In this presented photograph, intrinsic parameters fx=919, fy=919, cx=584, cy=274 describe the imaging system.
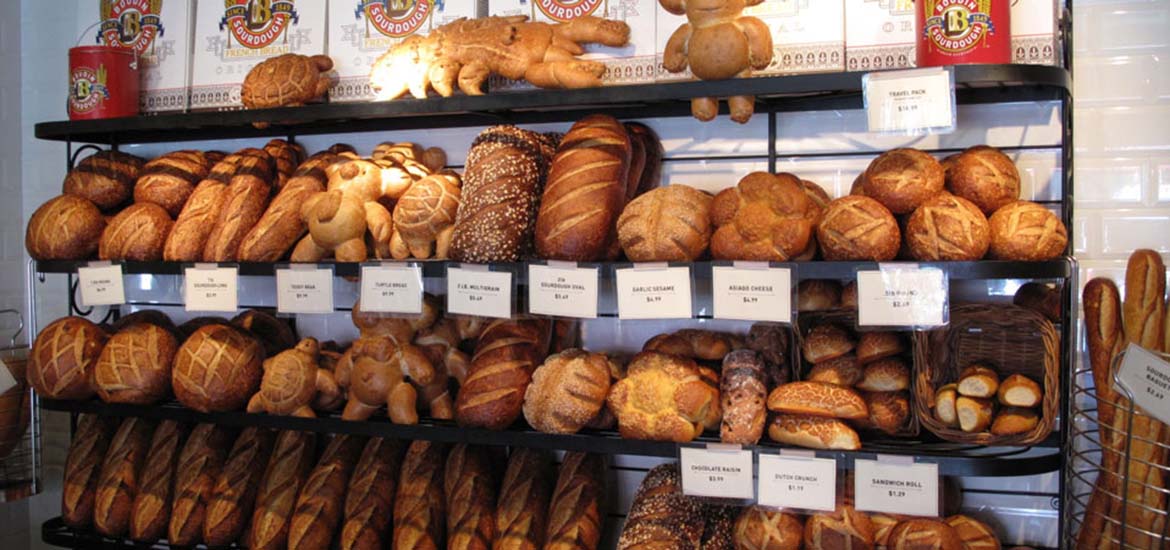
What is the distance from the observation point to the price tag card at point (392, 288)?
225 centimetres

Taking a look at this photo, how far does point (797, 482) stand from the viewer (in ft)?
6.40

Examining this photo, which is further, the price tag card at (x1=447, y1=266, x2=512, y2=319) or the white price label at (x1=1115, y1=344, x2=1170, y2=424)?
the price tag card at (x1=447, y1=266, x2=512, y2=319)

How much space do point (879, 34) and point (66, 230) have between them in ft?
7.49

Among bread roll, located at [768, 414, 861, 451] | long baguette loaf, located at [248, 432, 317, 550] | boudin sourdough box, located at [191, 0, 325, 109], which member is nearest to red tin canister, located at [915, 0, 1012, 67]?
bread roll, located at [768, 414, 861, 451]

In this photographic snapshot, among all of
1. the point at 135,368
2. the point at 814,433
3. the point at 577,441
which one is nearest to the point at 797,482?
the point at 814,433

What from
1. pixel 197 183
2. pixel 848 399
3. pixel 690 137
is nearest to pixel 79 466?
pixel 197 183

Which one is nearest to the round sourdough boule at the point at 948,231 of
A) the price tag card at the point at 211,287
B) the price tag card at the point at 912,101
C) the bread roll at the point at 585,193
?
the price tag card at the point at 912,101

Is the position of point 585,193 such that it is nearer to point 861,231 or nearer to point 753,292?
point 753,292

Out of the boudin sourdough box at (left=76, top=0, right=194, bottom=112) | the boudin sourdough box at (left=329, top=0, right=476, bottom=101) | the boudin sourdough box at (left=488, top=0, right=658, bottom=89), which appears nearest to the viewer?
the boudin sourdough box at (left=488, top=0, right=658, bottom=89)

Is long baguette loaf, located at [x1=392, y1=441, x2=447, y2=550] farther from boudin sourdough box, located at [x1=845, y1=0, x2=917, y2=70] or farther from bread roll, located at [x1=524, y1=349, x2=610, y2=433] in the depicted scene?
boudin sourdough box, located at [x1=845, y1=0, x2=917, y2=70]

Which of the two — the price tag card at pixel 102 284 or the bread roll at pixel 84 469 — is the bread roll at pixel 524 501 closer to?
the price tag card at pixel 102 284

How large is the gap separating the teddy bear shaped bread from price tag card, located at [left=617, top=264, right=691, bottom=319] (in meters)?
0.40

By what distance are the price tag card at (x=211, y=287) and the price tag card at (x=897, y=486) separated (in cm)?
162

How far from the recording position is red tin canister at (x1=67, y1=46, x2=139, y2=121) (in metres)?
2.71
